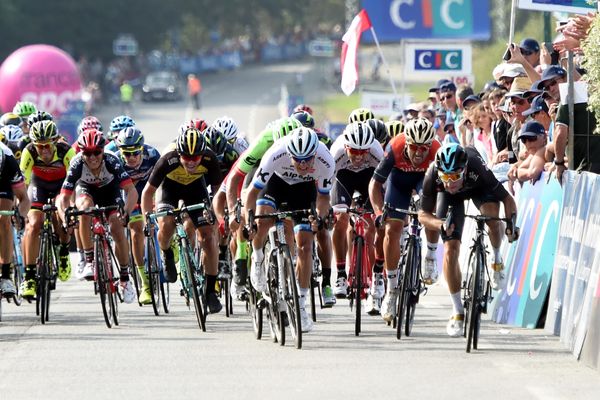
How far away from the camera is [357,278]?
45.8ft

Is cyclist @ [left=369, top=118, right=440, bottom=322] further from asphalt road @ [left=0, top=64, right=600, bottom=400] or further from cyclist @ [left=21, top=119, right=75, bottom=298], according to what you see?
cyclist @ [left=21, top=119, right=75, bottom=298]

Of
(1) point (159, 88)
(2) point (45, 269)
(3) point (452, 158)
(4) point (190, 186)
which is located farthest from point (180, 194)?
(1) point (159, 88)

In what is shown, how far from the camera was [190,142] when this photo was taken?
14633 mm

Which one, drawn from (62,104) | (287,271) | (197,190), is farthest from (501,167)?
(62,104)

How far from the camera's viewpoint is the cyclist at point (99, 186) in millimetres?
15481

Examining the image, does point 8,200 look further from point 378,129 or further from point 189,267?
point 378,129

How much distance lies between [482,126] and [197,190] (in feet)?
13.8

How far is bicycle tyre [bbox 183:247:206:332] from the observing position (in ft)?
47.4

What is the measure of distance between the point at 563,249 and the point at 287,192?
236 cm

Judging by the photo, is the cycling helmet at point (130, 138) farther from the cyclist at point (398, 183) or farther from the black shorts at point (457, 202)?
the black shorts at point (457, 202)

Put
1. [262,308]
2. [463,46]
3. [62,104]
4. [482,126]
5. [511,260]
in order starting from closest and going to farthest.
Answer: [262,308] → [511,260] → [482,126] → [463,46] → [62,104]

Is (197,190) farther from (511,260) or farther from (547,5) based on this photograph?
(547,5)

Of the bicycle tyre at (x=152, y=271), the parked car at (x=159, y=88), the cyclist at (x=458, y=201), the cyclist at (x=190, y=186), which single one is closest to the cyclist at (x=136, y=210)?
the bicycle tyre at (x=152, y=271)

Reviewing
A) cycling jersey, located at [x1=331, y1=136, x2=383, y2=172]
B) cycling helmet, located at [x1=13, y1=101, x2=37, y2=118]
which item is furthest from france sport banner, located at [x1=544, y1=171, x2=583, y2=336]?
cycling helmet, located at [x1=13, y1=101, x2=37, y2=118]
